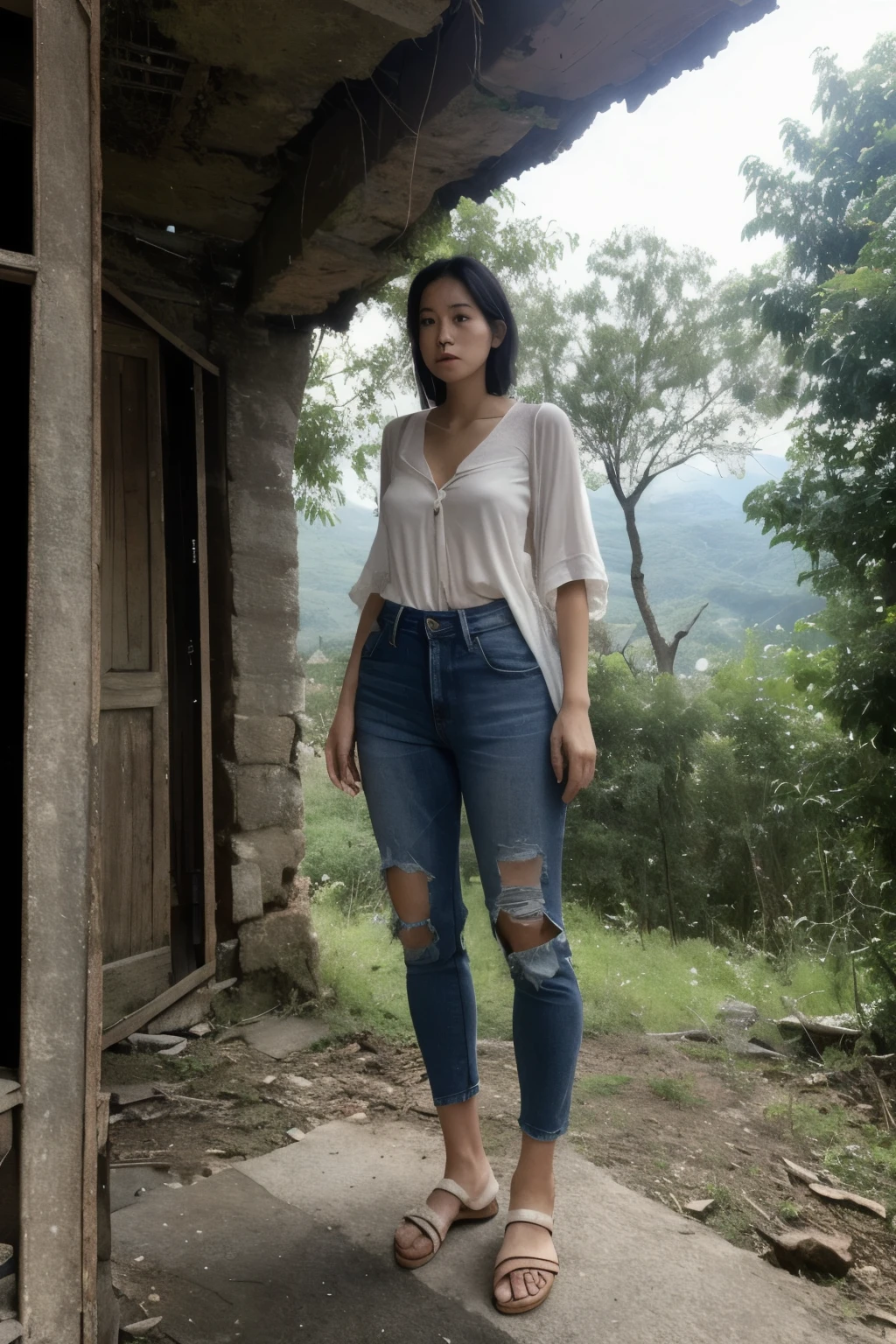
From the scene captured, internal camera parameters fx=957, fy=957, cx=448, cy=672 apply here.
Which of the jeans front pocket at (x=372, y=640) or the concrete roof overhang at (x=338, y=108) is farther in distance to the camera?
the concrete roof overhang at (x=338, y=108)

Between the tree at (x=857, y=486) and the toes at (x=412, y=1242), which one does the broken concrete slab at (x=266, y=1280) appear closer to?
the toes at (x=412, y=1242)

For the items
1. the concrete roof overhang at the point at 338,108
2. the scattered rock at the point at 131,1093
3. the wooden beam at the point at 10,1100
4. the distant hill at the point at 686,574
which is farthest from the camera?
the distant hill at the point at 686,574

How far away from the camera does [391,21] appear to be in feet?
7.93

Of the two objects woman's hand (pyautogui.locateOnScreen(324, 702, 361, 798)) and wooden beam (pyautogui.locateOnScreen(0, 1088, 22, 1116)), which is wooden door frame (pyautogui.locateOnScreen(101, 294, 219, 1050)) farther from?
wooden beam (pyautogui.locateOnScreen(0, 1088, 22, 1116))

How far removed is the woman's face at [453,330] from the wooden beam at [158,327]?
5.38 ft

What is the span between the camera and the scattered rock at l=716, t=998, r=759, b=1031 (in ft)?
14.0

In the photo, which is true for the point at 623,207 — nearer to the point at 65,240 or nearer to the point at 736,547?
the point at 736,547

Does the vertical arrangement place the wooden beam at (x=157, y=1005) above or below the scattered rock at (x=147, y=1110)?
above

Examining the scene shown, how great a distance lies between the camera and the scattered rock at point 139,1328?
1661 millimetres

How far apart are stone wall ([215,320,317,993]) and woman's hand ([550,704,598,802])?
6.82ft

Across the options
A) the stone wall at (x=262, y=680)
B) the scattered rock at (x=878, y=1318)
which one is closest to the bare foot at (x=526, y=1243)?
the scattered rock at (x=878, y=1318)

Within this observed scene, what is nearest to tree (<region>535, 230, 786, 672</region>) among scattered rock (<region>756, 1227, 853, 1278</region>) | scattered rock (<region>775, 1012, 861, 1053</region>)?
scattered rock (<region>775, 1012, 861, 1053</region>)

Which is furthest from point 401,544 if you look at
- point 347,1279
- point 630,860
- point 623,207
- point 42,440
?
point 623,207

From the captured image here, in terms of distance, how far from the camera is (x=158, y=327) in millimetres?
3363
